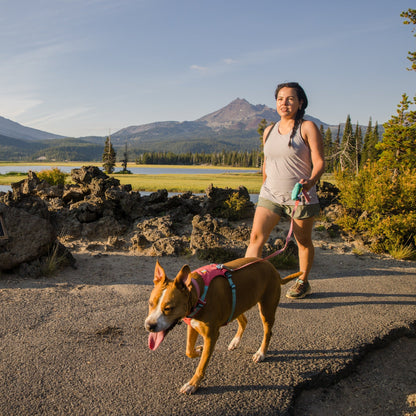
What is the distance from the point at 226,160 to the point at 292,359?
168 meters

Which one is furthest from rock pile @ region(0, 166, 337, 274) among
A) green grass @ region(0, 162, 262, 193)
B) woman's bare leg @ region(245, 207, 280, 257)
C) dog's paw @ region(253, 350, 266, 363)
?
green grass @ region(0, 162, 262, 193)

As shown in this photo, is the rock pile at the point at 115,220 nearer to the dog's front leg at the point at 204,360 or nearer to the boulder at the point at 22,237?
the boulder at the point at 22,237

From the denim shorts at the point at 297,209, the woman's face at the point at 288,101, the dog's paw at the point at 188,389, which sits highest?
the woman's face at the point at 288,101

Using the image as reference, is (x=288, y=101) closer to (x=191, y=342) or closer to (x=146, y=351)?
(x=191, y=342)

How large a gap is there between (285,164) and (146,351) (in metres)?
3.06

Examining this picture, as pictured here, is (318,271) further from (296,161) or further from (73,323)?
(73,323)

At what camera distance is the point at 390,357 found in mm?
4324

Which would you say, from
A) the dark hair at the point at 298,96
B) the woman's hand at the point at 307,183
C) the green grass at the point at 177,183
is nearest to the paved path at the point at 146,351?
the woman's hand at the point at 307,183

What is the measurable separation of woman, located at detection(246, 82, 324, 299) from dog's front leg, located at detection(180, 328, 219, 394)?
6.68 feet

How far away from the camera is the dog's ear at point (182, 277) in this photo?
2.75 metres

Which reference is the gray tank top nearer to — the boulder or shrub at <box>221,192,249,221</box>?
the boulder

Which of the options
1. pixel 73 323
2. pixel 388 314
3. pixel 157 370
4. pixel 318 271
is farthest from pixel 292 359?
pixel 318 271

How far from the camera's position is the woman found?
4.83m

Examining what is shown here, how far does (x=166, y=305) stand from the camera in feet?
8.94
